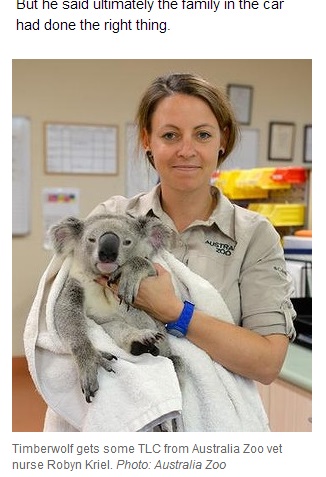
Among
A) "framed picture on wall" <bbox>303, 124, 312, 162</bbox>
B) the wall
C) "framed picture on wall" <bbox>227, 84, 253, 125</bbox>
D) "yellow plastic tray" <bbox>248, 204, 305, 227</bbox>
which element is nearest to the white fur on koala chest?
"yellow plastic tray" <bbox>248, 204, 305, 227</bbox>

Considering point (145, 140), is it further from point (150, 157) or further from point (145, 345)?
point (145, 345)

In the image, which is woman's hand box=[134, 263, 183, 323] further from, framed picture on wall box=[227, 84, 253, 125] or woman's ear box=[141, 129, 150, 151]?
framed picture on wall box=[227, 84, 253, 125]

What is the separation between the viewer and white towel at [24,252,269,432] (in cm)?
66

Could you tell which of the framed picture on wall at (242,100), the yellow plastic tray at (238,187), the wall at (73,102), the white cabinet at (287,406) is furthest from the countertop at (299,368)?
the framed picture on wall at (242,100)

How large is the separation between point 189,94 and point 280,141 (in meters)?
2.06

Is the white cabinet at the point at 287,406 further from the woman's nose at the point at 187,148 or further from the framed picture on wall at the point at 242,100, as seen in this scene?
the framed picture on wall at the point at 242,100

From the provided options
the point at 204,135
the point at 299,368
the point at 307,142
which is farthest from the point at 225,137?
the point at 307,142

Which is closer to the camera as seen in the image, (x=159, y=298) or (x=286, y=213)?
(x=159, y=298)

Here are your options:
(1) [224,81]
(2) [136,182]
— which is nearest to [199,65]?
(1) [224,81]

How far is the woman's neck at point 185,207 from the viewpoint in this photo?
2.59 feet

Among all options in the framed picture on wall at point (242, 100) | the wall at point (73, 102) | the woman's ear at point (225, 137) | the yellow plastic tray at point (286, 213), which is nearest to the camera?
the woman's ear at point (225, 137)

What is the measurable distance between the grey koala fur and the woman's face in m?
0.09

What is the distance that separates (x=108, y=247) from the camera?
26.8 inches
